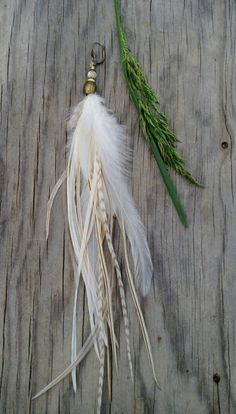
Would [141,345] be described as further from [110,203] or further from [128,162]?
[128,162]

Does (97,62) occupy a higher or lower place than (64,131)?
higher

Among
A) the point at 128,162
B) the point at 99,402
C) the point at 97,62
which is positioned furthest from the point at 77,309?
the point at 97,62

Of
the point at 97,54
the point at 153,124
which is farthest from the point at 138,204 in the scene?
the point at 97,54

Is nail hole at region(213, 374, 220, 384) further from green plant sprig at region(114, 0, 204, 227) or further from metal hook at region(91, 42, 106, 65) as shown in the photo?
metal hook at region(91, 42, 106, 65)

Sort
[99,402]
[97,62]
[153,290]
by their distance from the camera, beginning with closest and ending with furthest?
[99,402] < [153,290] < [97,62]

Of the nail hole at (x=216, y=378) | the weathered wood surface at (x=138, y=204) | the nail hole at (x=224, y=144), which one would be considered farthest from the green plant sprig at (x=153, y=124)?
the nail hole at (x=216, y=378)

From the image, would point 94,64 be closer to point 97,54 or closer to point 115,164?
point 97,54
